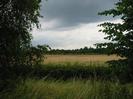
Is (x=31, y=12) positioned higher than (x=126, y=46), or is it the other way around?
(x=31, y=12)

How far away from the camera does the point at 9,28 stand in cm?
1603

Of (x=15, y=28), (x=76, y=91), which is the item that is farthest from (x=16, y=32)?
(x=76, y=91)

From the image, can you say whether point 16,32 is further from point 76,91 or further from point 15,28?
point 76,91

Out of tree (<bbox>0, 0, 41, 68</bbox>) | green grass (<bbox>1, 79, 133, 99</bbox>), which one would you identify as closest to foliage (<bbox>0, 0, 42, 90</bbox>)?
tree (<bbox>0, 0, 41, 68</bbox>)

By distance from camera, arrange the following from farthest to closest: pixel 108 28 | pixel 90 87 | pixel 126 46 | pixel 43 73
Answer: pixel 43 73 < pixel 108 28 < pixel 126 46 < pixel 90 87

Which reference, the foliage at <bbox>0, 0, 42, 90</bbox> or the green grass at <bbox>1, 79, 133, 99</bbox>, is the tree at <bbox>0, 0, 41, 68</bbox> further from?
the green grass at <bbox>1, 79, 133, 99</bbox>

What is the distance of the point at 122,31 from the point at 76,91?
13.0ft

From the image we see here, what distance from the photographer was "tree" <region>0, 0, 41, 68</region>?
15.5 meters

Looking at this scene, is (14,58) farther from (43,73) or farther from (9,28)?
(43,73)

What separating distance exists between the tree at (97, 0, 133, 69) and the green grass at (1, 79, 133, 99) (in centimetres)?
220

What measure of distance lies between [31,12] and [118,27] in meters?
3.33

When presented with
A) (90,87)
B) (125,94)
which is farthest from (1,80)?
(125,94)

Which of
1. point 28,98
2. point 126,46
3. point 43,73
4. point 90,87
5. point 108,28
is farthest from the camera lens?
point 43,73

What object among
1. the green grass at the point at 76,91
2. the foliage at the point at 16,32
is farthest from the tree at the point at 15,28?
the green grass at the point at 76,91
